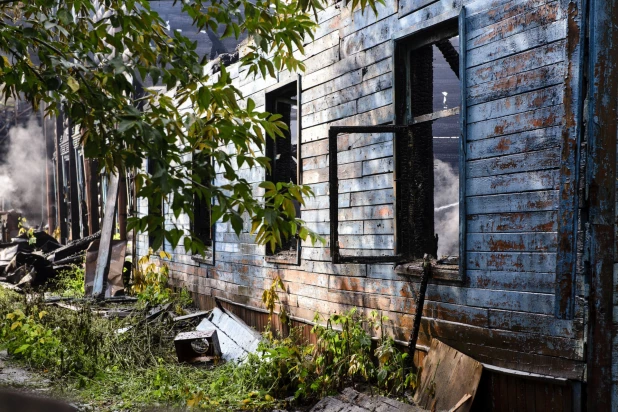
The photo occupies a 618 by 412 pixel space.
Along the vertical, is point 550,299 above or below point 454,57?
below

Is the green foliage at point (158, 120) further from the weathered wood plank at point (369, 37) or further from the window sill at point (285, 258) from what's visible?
the window sill at point (285, 258)

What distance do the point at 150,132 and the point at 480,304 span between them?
3132mm

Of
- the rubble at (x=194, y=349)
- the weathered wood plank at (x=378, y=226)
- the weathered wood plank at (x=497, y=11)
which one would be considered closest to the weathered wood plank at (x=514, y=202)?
the weathered wood plank at (x=378, y=226)

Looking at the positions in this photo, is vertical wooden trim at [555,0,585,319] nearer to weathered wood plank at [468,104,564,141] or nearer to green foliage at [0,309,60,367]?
weathered wood plank at [468,104,564,141]

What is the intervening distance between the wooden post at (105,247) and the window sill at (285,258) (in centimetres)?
477

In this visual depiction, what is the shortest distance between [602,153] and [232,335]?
525 cm

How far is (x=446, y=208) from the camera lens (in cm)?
1880

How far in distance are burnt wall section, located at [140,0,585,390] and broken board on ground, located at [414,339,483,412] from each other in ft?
0.41

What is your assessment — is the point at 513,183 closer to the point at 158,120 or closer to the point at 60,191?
the point at 158,120

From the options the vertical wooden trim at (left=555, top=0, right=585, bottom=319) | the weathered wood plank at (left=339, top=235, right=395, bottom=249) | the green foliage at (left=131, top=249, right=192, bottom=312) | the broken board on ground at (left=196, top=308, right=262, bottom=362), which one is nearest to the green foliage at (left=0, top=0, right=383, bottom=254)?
the vertical wooden trim at (left=555, top=0, right=585, bottom=319)

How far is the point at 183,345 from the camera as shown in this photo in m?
7.55

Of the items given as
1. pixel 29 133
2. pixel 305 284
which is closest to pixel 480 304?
pixel 305 284

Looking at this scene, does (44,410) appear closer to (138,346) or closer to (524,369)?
(138,346)

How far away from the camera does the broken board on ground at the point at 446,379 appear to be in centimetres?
493
